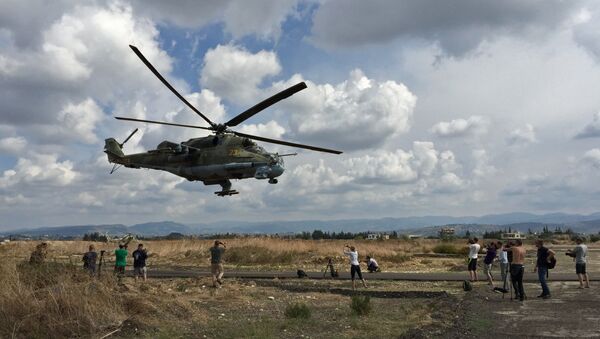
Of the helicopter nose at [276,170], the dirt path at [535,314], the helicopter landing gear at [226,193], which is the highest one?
the helicopter nose at [276,170]

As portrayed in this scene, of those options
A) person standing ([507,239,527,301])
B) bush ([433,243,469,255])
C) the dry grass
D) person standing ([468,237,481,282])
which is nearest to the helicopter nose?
person standing ([468,237,481,282])

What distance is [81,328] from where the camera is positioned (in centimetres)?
1085

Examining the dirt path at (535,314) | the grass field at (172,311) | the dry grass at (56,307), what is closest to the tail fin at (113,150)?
the grass field at (172,311)

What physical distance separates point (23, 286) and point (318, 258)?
27269 millimetres

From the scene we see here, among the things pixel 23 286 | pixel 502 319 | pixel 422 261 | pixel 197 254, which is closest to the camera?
pixel 23 286

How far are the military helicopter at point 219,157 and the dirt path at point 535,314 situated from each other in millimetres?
8623

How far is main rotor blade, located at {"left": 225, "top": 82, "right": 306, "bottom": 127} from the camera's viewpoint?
63.2ft

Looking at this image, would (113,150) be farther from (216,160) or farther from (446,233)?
(446,233)

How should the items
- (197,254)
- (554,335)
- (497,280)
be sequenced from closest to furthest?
1. (554,335)
2. (497,280)
3. (197,254)

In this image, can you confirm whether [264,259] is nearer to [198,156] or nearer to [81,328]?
[198,156]

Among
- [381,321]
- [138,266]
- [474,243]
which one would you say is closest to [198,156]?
[138,266]

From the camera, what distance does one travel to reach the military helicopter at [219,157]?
878 inches

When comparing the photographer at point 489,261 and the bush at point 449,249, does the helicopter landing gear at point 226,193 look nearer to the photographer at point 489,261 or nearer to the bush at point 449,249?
the photographer at point 489,261

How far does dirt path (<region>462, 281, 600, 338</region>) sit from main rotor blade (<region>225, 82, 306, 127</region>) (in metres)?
8.76
